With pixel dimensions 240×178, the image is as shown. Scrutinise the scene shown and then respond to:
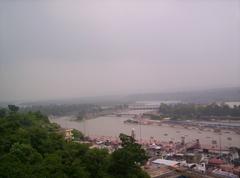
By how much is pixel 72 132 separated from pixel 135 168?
153 inches

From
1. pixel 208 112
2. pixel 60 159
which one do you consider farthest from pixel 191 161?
pixel 208 112

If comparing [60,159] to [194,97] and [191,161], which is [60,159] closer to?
[191,161]

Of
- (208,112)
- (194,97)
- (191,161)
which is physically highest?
(194,97)

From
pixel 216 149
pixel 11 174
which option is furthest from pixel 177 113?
pixel 11 174

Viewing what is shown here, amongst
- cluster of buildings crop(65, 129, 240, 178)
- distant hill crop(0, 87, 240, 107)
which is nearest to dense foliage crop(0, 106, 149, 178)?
cluster of buildings crop(65, 129, 240, 178)

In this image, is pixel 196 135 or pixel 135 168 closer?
pixel 135 168

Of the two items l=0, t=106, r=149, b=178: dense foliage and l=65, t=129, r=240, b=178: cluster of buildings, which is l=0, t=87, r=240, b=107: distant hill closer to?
l=65, t=129, r=240, b=178: cluster of buildings

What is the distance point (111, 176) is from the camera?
3168 millimetres

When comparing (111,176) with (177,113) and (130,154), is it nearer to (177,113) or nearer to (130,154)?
(130,154)

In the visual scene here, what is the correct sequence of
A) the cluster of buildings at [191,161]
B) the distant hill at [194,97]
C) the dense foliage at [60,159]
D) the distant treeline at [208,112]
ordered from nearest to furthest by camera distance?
the dense foliage at [60,159], the cluster of buildings at [191,161], the distant treeline at [208,112], the distant hill at [194,97]

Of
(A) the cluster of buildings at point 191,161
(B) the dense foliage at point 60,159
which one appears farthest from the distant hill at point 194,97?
(B) the dense foliage at point 60,159

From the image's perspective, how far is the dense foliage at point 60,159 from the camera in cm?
269

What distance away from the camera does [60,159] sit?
119 inches

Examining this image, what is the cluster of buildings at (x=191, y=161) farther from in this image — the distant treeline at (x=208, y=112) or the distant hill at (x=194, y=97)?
the distant hill at (x=194, y=97)
